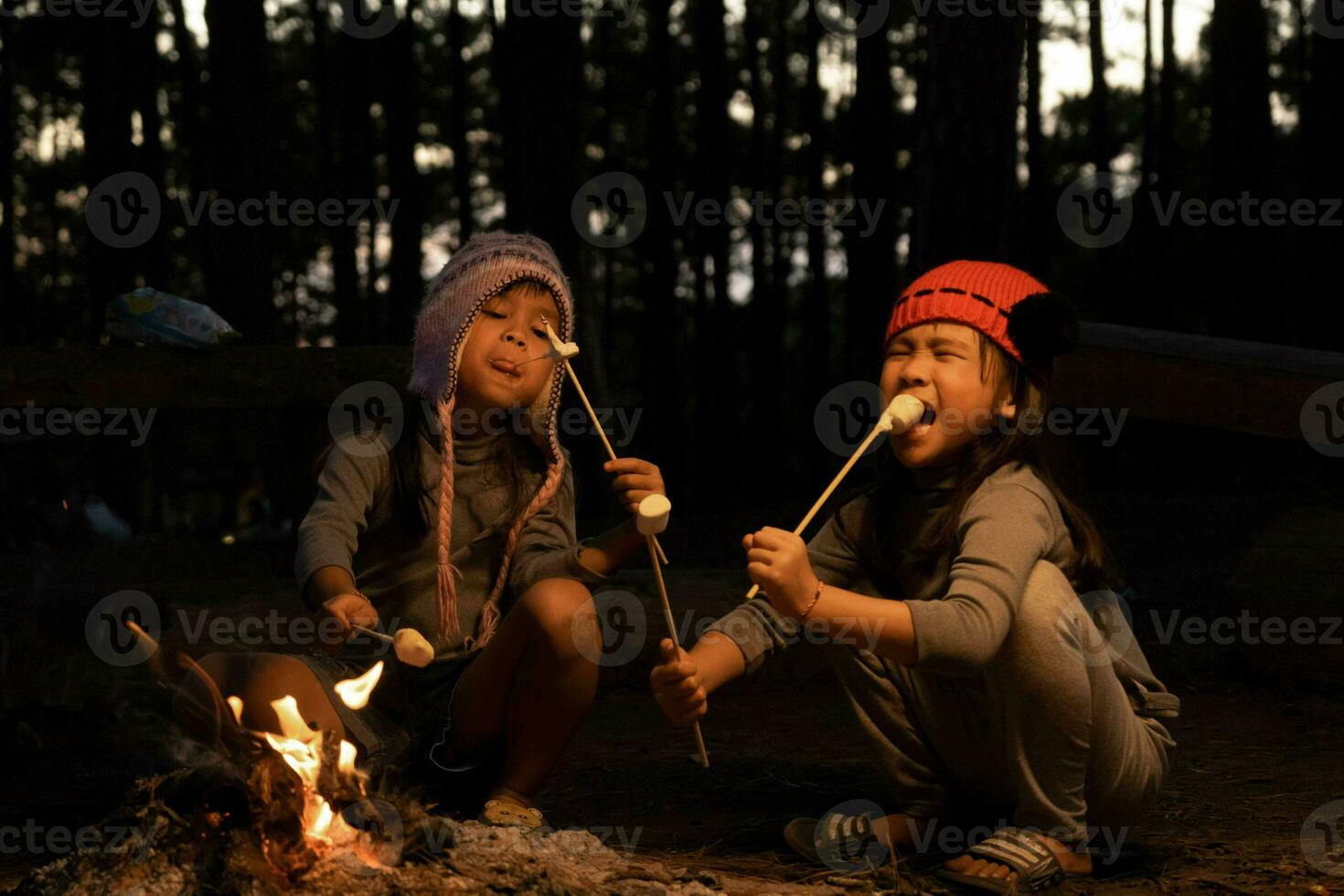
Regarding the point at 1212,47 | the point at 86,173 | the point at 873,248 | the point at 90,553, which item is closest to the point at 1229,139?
the point at 1212,47

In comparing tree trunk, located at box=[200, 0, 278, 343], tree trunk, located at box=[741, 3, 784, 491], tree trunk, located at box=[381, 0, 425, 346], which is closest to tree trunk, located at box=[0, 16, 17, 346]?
tree trunk, located at box=[381, 0, 425, 346]

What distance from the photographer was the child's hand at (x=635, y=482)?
3.10 meters

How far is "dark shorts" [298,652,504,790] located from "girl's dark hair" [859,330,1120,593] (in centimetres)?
108

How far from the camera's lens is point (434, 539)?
11.7 ft

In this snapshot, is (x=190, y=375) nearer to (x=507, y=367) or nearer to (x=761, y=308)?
(x=507, y=367)

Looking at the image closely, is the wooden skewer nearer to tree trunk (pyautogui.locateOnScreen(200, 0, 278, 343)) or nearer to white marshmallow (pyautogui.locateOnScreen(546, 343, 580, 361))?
white marshmallow (pyautogui.locateOnScreen(546, 343, 580, 361))

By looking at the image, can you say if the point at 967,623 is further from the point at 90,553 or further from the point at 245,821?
the point at 90,553

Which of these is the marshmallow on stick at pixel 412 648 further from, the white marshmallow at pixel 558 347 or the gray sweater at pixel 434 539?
the white marshmallow at pixel 558 347

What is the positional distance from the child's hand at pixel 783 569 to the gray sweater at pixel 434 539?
80 centimetres

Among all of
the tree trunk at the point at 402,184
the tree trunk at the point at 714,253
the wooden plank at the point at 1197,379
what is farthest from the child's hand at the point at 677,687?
the tree trunk at the point at 714,253

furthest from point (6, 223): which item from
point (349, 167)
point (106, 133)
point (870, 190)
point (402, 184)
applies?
point (870, 190)

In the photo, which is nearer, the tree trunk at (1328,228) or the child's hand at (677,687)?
the child's hand at (677,687)

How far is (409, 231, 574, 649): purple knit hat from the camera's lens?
352 centimetres

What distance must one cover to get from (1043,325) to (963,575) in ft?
2.02
